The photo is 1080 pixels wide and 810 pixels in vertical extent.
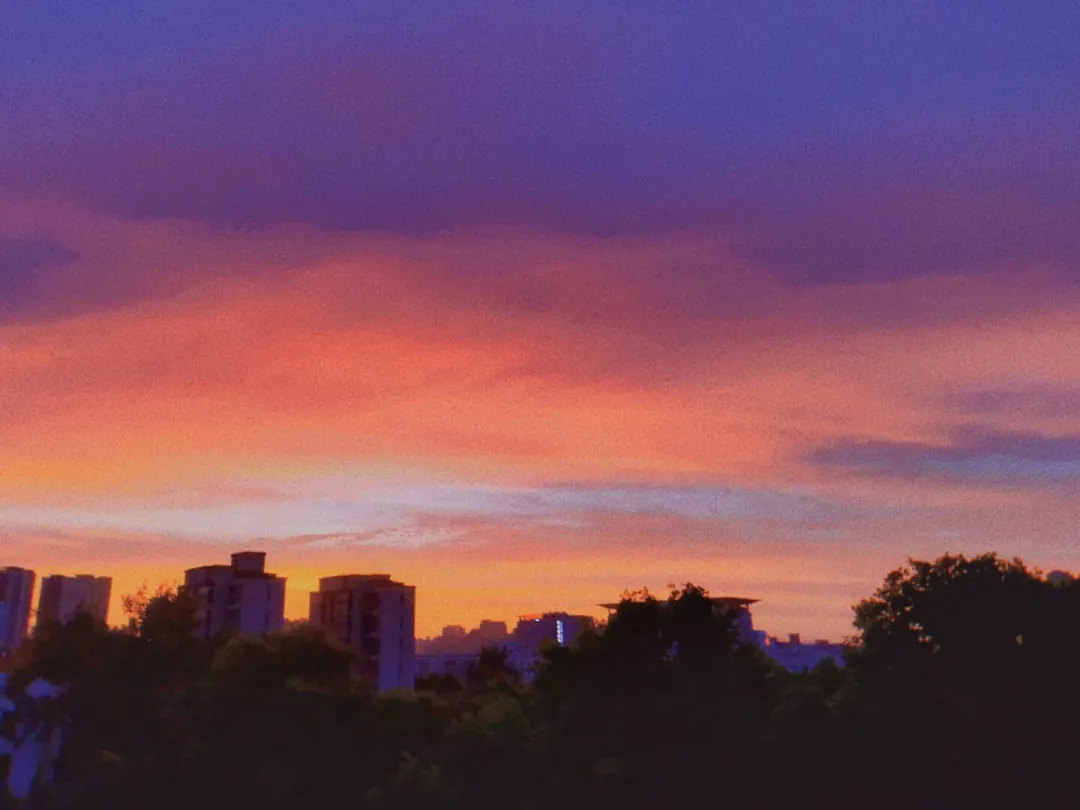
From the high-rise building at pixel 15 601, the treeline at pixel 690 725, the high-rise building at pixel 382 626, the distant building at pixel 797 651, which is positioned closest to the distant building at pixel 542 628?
the distant building at pixel 797 651

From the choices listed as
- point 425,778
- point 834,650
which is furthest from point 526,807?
point 834,650

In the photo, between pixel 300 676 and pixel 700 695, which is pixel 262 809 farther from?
pixel 700 695

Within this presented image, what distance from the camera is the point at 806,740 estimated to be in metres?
27.4

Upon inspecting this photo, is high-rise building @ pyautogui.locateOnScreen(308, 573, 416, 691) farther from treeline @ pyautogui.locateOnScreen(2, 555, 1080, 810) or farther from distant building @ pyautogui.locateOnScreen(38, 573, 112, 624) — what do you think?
distant building @ pyautogui.locateOnScreen(38, 573, 112, 624)

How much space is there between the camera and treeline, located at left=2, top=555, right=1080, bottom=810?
2628cm

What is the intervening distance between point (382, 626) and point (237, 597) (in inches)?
421

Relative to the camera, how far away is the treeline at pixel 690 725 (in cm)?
2628

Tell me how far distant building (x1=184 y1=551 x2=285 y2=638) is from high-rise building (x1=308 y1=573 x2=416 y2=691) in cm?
357

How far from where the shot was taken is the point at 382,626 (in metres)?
81.5

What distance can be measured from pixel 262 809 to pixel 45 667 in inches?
464

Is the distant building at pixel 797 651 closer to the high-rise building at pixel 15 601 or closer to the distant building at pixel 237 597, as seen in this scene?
the distant building at pixel 237 597

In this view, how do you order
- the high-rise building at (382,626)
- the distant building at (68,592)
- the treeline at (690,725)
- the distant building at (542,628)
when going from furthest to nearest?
1. the distant building at (542,628)
2. the distant building at (68,592)
3. the high-rise building at (382,626)
4. the treeline at (690,725)

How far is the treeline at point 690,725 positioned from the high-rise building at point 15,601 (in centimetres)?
10266

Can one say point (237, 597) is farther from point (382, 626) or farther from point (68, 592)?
point (68, 592)
